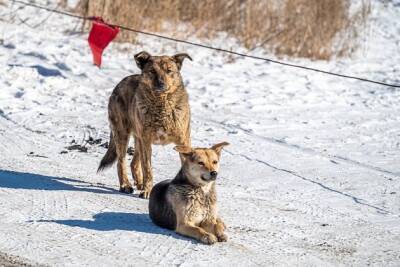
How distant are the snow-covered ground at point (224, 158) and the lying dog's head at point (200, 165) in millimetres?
547

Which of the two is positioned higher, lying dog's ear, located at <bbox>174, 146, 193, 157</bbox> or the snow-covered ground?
lying dog's ear, located at <bbox>174, 146, 193, 157</bbox>

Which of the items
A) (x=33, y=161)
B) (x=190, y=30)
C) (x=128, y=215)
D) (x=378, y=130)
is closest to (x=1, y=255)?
(x=128, y=215)

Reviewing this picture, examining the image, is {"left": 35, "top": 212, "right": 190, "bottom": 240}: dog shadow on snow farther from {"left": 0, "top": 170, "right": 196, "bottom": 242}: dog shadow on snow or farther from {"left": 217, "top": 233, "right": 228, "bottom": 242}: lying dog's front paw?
{"left": 217, "top": 233, "right": 228, "bottom": 242}: lying dog's front paw

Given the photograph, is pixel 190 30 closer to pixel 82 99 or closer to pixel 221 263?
pixel 82 99

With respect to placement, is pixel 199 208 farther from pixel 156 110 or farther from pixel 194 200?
pixel 156 110

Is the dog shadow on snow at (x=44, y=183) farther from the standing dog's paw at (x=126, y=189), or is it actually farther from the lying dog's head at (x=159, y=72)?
the lying dog's head at (x=159, y=72)

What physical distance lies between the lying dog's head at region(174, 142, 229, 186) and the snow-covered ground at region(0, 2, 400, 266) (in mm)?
547

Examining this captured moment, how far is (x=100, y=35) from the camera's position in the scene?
1300 centimetres

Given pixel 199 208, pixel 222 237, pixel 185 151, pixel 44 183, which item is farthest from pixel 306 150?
pixel 222 237

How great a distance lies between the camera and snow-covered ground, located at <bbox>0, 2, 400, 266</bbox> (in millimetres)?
6969

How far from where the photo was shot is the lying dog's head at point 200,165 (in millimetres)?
7191

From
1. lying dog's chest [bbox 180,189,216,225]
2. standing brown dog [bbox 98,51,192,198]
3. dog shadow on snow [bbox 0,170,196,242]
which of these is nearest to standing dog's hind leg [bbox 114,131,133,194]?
standing brown dog [bbox 98,51,192,198]

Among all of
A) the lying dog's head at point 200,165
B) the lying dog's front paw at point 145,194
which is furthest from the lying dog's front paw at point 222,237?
the lying dog's front paw at point 145,194

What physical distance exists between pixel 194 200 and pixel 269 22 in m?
11.6
